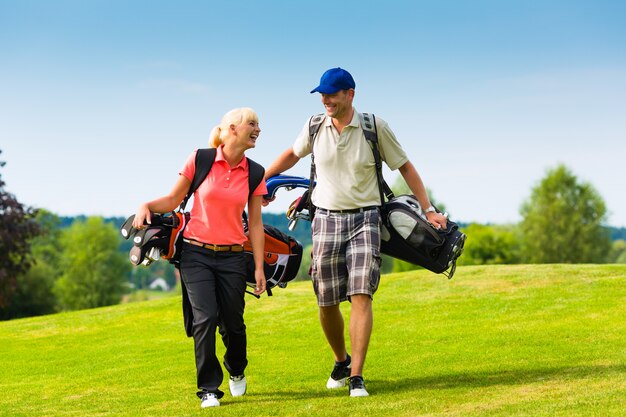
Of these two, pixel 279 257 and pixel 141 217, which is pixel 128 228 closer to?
pixel 141 217

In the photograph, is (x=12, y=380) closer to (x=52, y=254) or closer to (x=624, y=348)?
(x=624, y=348)

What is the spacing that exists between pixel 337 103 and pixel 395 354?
4142 mm

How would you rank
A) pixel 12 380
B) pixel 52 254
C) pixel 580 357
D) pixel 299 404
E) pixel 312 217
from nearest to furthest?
pixel 299 404, pixel 312 217, pixel 580 357, pixel 12 380, pixel 52 254

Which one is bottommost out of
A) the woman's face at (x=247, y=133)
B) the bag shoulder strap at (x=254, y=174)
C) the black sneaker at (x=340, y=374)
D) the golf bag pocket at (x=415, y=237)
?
the black sneaker at (x=340, y=374)

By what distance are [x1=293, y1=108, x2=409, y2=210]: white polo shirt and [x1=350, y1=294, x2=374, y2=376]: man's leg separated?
805 mm

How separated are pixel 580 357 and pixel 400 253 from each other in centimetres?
280

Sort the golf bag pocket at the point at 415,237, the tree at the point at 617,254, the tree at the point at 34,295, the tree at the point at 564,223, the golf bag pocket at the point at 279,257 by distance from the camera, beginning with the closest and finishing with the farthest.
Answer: the golf bag pocket at the point at 415,237, the golf bag pocket at the point at 279,257, the tree at the point at 34,295, the tree at the point at 564,223, the tree at the point at 617,254

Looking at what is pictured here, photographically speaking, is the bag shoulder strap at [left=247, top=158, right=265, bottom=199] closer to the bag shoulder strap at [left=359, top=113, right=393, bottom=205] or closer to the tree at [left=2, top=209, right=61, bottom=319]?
the bag shoulder strap at [left=359, top=113, right=393, bottom=205]

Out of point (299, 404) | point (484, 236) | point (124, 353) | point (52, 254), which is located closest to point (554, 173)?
point (484, 236)

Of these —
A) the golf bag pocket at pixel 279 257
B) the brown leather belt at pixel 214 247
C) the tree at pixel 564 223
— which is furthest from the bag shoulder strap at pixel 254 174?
the tree at pixel 564 223

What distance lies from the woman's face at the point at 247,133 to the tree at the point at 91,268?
223 feet

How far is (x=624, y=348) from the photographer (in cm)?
976

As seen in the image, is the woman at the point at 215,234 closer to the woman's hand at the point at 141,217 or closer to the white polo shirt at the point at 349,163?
the woman's hand at the point at 141,217

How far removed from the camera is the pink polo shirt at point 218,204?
7199 mm
